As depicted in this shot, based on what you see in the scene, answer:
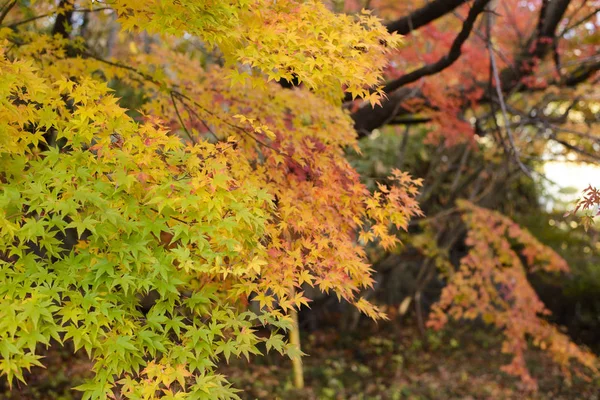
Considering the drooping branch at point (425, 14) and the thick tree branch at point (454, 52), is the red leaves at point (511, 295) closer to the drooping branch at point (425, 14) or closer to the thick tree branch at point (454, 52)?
the thick tree branch at point (454, 52)

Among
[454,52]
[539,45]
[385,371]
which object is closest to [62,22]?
[454,52]

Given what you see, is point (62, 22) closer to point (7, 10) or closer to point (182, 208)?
point (7, 10)

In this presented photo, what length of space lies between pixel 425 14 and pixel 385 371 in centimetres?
632

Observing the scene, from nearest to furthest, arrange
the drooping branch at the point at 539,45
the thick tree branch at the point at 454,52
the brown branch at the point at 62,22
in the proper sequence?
1. the thick tree branch at the point at 454,52
2. the brown branch at the point at 62,22
3. the drooping branch at the point at 539,45

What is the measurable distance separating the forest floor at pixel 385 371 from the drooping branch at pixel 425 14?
475 centimetres

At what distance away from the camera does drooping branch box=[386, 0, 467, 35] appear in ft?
18.4

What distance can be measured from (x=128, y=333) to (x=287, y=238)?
1107mm

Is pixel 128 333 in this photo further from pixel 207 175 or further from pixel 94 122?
pixel 94 122

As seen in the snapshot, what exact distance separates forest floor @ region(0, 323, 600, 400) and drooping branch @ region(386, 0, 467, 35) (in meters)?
4.75

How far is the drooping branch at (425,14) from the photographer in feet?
18.4

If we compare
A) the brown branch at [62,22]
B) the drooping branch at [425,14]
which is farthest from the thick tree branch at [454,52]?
the brown branch at [62,22]

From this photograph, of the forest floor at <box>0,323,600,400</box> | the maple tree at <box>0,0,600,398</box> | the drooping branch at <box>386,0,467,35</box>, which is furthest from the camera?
the forest floor at <box>0,323,600,400</box>

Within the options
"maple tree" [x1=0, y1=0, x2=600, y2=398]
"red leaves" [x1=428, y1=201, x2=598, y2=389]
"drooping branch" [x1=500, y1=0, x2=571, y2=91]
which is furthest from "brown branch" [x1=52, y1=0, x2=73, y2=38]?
"red leaves" [x1=428, y1=201, x2=598, y2=389]

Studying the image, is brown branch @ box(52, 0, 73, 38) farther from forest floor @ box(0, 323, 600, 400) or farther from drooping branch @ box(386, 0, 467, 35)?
forest floor @ box(0, 323, 600, 400)
